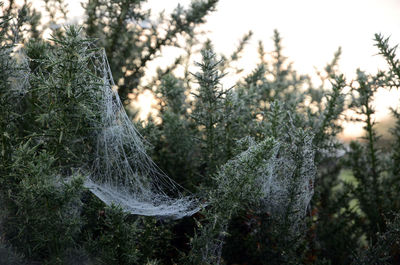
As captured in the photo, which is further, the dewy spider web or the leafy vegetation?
the dewy spider web

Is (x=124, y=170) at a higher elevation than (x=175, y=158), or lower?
lower

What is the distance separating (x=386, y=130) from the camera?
2.18m

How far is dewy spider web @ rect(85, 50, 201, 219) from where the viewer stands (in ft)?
4.54

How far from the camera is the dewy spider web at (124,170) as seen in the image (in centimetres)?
138

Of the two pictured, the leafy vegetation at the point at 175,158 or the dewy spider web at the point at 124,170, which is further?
the dewy spider web at the point at 124,170

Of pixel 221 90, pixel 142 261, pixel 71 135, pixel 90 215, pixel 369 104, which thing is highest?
pixel 369 104

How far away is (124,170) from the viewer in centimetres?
147

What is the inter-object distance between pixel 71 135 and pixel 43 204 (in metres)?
0.26

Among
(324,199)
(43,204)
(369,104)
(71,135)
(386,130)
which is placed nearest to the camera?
(43,204)

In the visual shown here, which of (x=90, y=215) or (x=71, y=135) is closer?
(x=71, y=135)

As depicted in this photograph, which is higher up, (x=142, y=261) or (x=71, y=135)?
(x=71, y=135)

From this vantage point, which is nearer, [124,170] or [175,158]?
[124,170]

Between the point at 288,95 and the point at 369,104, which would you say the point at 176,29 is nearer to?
the point at 288,95

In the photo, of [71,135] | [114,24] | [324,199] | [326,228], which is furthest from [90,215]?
[324,199]
